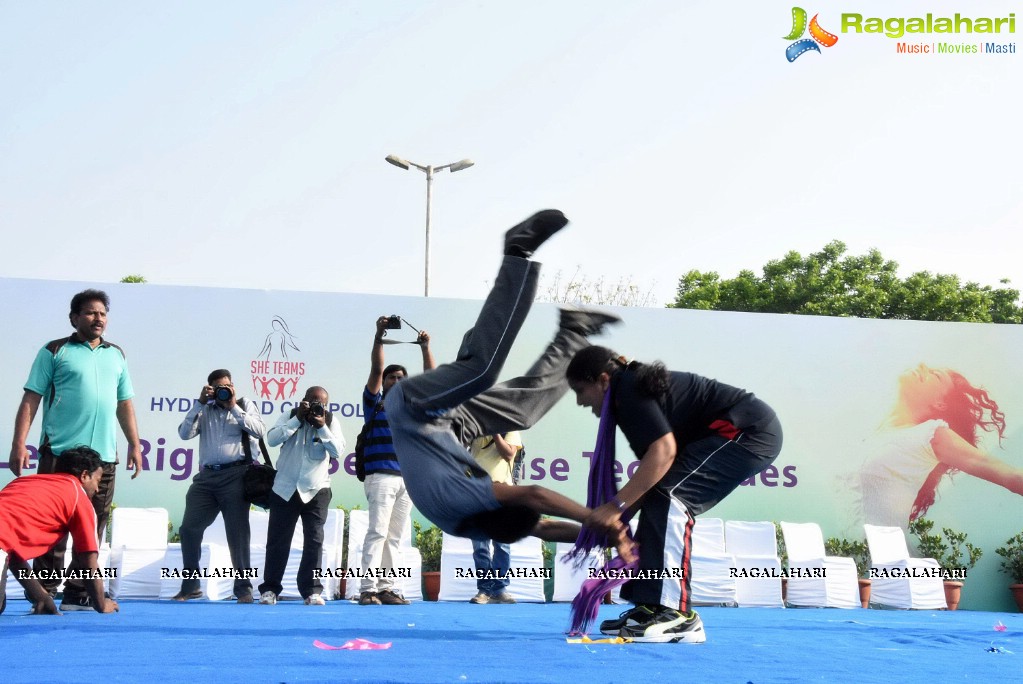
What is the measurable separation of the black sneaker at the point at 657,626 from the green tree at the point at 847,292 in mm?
26322

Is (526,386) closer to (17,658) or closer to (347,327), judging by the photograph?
(17,658)

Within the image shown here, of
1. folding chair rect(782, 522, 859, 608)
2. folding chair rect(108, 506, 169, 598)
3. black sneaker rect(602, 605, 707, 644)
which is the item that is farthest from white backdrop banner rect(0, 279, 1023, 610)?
black sneaker rect(602, 605, 707, 644)

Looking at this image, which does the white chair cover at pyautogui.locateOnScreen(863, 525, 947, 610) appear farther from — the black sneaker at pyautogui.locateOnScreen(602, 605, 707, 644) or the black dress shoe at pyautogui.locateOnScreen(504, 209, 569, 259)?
the black dress shoe at pyautogui.locateOnScreen(504, 209, 569, 259)

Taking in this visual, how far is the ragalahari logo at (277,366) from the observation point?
949cm

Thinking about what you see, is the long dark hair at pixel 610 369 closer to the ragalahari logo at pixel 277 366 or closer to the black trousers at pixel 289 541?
the black trousers at pixel 289 541

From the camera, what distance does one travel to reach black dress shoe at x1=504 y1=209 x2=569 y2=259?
Answer: 387 cm

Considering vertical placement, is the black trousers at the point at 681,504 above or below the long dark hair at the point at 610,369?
below

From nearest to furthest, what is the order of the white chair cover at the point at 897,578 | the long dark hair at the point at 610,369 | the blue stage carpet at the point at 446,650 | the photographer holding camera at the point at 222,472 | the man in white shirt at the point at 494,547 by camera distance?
the blue stage carpet at the point at 446,650 → the long dark hair at the point at 610,369 → the photographer holding camera at the point at 222,472 → the man in white shirt at the point at 494,547 → the white chair cover at the point at 897,578

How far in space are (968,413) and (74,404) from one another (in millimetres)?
8386

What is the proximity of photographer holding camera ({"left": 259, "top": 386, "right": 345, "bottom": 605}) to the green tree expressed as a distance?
2448cm

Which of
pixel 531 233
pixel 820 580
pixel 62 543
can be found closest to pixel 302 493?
pixel 62 543

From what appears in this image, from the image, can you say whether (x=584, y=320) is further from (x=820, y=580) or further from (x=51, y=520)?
(x=820, y=580)

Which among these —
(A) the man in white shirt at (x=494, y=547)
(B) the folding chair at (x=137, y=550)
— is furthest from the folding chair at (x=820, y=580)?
(B) the folding chair at (x=137, y=550)

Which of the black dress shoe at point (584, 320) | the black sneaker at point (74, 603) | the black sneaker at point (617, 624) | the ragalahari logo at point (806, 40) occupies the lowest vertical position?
the black sneaker at point (74, 603)
